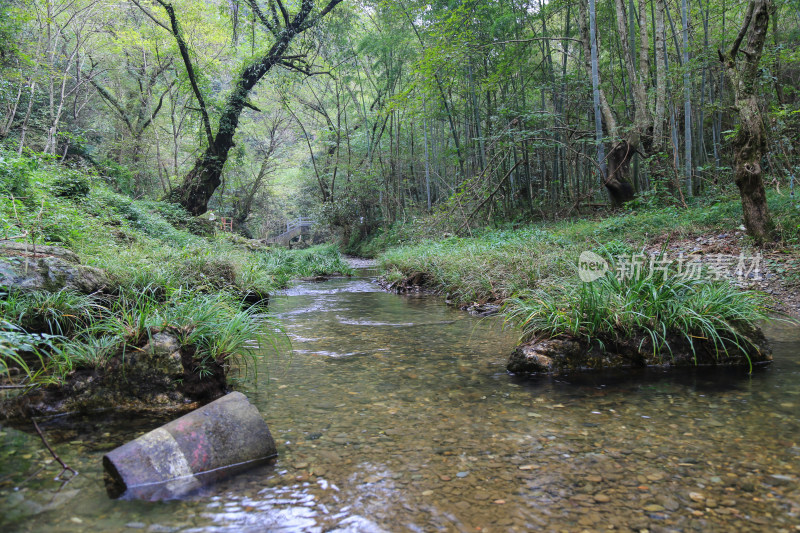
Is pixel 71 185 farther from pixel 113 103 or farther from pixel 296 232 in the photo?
pixel 296 232

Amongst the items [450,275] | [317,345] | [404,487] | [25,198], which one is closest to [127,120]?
[25,198]

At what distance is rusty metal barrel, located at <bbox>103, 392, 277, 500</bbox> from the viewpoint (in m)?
1.73

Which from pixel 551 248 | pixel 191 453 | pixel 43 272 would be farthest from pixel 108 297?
pixel 551 248

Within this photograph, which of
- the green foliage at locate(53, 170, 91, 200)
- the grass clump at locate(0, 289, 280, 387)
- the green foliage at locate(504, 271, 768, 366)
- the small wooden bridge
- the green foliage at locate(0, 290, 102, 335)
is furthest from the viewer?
the small wooden bridge

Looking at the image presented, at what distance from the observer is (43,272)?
3271mm

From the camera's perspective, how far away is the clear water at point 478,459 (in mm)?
1546

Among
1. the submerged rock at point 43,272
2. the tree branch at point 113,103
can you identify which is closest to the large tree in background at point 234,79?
the tree branch at point 113,103

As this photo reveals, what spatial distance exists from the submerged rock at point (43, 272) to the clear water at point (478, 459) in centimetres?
138

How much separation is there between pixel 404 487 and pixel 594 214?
10422 millimetres

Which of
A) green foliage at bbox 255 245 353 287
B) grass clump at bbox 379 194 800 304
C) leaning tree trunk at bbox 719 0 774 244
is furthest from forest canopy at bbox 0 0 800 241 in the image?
green foliage at bbox 255 245 353 287

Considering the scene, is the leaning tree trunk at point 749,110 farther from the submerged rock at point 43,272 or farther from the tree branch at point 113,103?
the tree branch at point 113,103

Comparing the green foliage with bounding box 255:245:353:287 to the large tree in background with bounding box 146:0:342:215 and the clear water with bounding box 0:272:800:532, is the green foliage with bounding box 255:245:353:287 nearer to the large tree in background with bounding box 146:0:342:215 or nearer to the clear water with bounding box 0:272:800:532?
the large tree in background with bounding box 146:0:342:215

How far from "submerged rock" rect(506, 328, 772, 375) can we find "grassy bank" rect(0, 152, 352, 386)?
7.13ft

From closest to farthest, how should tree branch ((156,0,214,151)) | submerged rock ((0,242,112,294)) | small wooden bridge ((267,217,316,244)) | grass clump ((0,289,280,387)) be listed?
1. grass clump ((0,289,280,387))
2. submerged rock ((0,242,112,294))
3. tree branch ((156,0,214,151))
4. small wooden bridge ((267,217,316,244))
